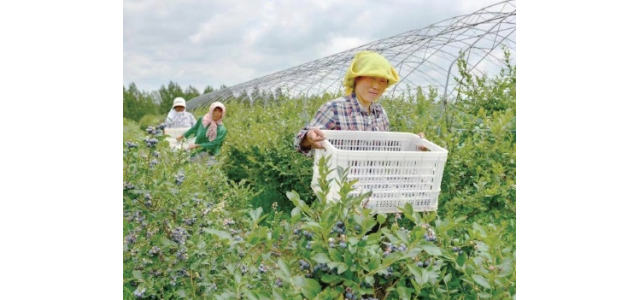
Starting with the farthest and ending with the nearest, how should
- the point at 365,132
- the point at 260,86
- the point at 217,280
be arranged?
the point at 260,86
the point at 365,132
the point at 217,280

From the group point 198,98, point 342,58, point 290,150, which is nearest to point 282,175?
point 290,150

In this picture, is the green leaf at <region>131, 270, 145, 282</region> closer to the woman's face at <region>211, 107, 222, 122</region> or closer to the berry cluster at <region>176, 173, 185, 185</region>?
the berry cluster at <region>176, 173, 185, 185</region>

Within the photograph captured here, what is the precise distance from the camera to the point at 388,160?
4.49 feet

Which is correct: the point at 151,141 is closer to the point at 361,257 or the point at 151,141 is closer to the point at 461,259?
the point at 361,257

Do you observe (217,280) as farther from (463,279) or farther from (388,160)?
(463,279)

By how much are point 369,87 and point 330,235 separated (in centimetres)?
90

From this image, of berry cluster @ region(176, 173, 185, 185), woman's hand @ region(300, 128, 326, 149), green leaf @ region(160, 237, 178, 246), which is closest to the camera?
green leaf @ region(160, 237, 178, 246)

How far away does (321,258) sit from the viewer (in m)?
0.82

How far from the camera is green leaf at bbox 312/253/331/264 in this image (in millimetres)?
811

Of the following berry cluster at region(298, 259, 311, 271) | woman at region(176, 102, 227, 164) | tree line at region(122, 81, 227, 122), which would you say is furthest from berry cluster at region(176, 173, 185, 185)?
tree line at region(122, 81, 227, 122)

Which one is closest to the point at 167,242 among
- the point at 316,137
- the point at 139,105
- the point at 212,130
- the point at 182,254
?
the point at 182,254

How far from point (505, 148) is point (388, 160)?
57 centimetres

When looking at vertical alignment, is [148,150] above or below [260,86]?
below

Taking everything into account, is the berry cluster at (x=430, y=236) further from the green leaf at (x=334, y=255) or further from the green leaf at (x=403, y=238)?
the green leaf at (x=334, y=255)
